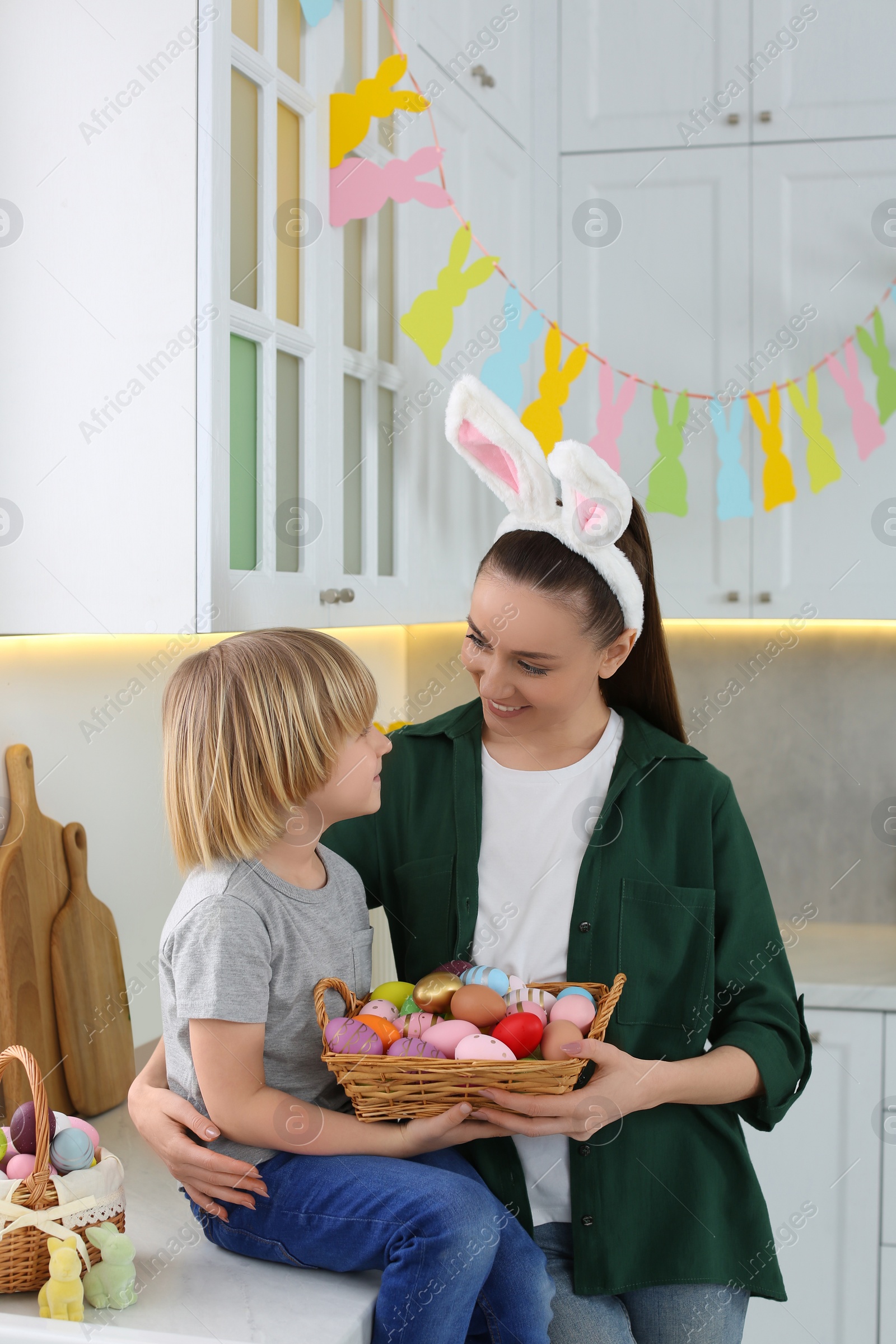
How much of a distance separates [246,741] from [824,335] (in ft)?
6.06

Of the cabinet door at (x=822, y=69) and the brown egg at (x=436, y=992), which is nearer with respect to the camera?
the brown egg at (x=436, y=992)

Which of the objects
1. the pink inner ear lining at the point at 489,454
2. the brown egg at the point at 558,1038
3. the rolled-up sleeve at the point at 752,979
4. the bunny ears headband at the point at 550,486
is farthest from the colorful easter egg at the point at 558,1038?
the pink inner ear lining at the point at 489,454

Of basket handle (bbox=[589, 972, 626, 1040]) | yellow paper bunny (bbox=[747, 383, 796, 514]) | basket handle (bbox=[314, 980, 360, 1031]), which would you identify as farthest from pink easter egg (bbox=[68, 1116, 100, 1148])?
yellow paper bunny (bbox=[747, 383, 796, 514])

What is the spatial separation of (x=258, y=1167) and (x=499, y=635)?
1.76 feet

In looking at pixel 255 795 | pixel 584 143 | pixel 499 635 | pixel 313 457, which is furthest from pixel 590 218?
pixel 255 795

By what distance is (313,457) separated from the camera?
1726mm

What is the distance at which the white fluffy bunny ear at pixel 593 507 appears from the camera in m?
1.21

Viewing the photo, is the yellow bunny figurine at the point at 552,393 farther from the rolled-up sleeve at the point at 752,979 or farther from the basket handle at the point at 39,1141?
the basket handle at the point at 39,1141

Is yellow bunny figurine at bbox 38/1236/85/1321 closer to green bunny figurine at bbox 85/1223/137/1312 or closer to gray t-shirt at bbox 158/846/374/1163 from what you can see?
green bunny figurine at bbox 85/1223/137/1312

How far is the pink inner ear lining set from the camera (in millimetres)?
1279

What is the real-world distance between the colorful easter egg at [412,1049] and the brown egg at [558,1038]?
0.09 meters

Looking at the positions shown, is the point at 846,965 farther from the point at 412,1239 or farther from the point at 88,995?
the point at 412,1239

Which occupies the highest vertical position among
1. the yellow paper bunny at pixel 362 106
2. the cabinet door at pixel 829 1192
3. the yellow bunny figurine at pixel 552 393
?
the yellow paper bunny at pixel 362 106

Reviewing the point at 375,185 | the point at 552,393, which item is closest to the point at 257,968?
the point at 375,185
